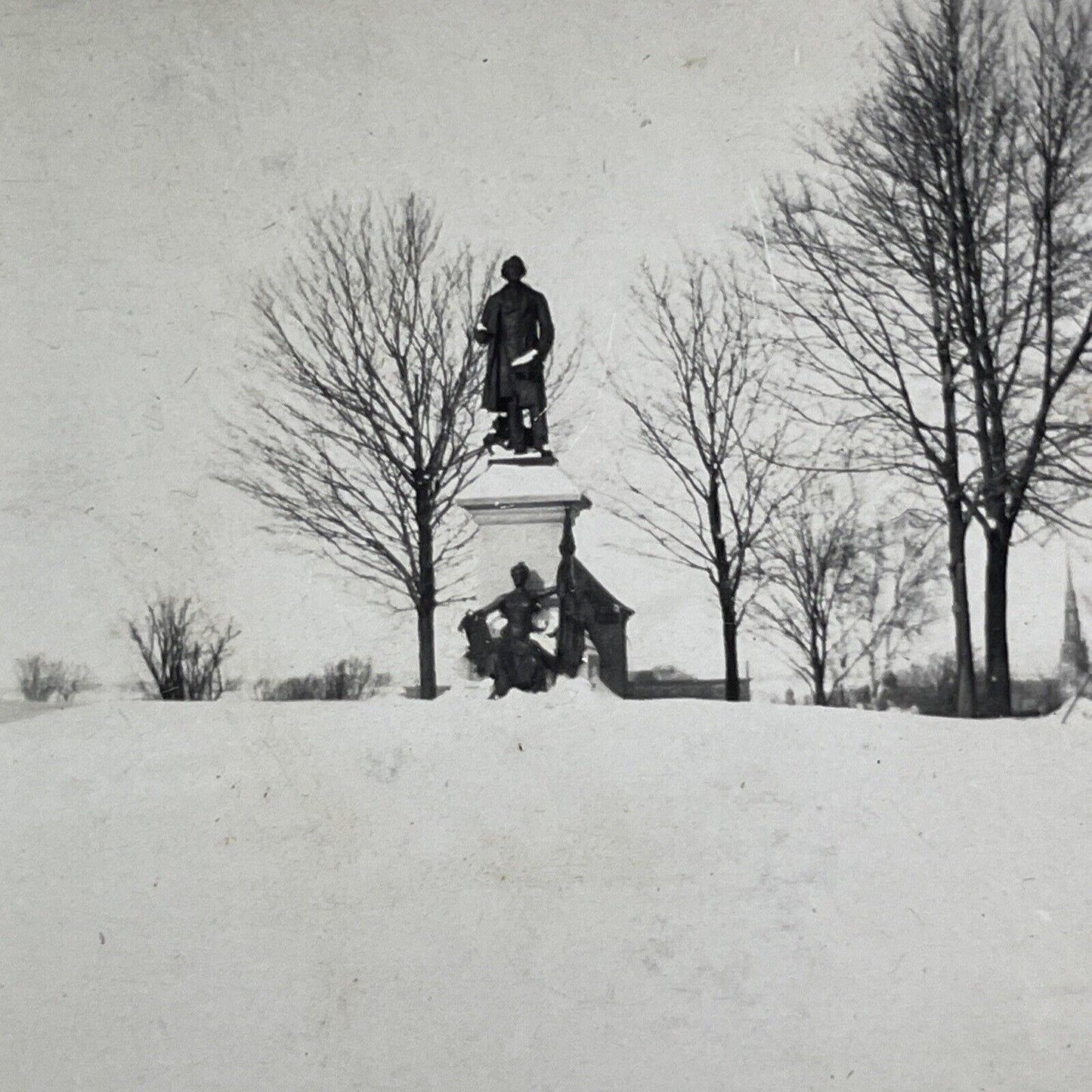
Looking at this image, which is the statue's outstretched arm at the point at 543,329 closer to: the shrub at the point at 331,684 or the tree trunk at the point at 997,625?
the tree trunk at the point at 997,625

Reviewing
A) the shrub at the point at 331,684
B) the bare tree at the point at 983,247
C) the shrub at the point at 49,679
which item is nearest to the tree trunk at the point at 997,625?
the bare tree at the point at 983,247

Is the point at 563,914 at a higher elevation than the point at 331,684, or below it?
below

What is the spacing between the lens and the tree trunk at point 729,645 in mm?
12875

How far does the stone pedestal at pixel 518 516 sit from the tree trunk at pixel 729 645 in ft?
11.0

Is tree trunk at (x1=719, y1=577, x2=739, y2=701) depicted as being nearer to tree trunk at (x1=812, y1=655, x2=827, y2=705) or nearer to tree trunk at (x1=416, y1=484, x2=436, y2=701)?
tree trunk at (x1=812, y1=655, x2=827, y2=705)

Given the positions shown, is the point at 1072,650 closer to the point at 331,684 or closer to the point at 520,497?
the point at 520,497

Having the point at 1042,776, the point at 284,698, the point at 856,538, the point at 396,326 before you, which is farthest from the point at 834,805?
the point at 856,538

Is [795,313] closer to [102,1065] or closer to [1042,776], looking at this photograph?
[1042,776]

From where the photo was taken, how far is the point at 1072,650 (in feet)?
42.2

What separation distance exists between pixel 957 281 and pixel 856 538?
6.37m

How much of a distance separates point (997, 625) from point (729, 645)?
128 inches

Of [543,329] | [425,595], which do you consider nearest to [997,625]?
[543,329]

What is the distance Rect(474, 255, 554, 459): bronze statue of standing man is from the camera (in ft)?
32.7

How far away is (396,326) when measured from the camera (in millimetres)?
13992
